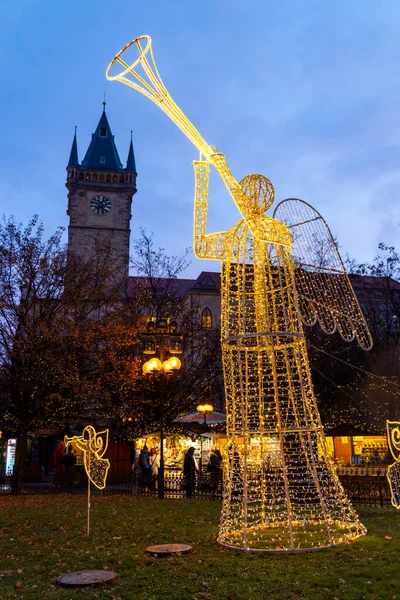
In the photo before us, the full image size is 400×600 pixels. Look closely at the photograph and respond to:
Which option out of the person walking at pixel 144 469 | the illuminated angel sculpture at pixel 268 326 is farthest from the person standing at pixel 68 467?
the illuminated angel sculpture at pixel 268 326

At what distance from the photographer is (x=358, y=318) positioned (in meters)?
8.88

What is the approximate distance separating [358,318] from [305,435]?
2197 mm

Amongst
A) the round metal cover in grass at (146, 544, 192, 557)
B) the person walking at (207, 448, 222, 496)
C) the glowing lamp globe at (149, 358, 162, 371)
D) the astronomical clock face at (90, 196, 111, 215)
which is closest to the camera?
the round metal cover in grass at (146, 544, 192, 557)

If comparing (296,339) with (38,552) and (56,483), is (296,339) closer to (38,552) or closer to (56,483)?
(38,552)

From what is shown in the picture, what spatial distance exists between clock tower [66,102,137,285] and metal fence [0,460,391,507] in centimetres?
3476

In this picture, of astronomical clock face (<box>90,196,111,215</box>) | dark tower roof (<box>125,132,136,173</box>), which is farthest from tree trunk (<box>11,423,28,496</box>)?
dark tower roof (<box>125,132,136,173</box>)

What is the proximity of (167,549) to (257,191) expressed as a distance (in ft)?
19.4

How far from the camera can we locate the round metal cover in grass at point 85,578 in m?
6.85

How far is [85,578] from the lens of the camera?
707 centimetres

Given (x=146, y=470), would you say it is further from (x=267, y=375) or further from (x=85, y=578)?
(x=85, y=578)

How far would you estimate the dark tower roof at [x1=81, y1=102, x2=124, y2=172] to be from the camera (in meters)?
63.2

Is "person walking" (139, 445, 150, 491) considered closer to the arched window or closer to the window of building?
the arched window

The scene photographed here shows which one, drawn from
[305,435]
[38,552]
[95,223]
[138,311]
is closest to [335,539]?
[305,435]

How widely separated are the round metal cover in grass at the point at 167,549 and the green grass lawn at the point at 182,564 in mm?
146
